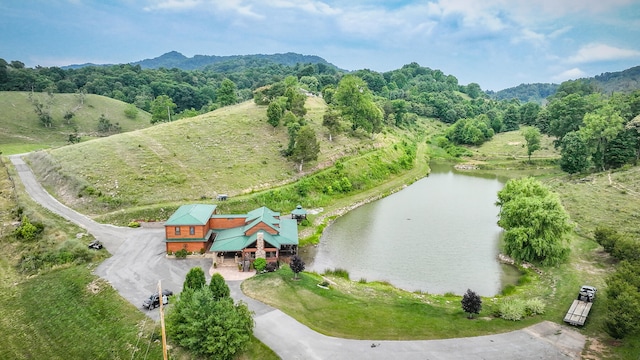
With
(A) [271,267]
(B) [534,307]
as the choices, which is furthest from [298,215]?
(B) [534,307]

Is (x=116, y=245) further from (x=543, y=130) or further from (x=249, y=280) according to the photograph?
(x=543, y=130)

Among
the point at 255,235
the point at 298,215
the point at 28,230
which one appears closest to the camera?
the point at 255,235

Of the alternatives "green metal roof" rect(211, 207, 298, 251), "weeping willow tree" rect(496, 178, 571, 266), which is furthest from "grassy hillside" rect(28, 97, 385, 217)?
"weeping willow tree" rect(496, 178, 571, 266)

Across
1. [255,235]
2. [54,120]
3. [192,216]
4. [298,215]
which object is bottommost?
[298,215]

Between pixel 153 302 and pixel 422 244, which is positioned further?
pixel 422 244

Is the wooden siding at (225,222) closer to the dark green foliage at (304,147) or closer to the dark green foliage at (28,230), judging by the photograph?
the dark green foliage at (28,230)

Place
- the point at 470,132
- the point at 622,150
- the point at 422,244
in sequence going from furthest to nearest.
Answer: the point at 470,132
the point at 622,150
the point at 422,244

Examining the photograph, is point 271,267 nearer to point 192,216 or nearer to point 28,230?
point 192,216

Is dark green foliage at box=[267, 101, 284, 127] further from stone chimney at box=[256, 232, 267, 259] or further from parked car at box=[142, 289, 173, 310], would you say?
parked car at box=[142, 289, 173, 310]

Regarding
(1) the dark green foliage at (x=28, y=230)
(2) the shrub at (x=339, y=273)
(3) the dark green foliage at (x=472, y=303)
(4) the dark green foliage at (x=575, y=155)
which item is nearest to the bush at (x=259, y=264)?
(2) the shrub at (x=339, y=273)
